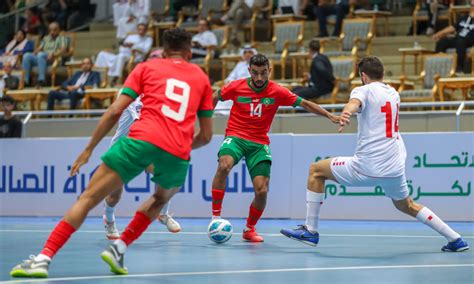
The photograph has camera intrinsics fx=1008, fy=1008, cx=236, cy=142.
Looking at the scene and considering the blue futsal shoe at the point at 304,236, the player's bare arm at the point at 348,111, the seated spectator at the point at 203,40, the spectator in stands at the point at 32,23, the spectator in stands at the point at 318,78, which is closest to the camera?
the player's bare arm at the point at 348,111

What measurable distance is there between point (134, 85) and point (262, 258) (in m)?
2.49

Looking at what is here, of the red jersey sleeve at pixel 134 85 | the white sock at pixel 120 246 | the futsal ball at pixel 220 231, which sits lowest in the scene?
the futsal ball at pixel 220 231

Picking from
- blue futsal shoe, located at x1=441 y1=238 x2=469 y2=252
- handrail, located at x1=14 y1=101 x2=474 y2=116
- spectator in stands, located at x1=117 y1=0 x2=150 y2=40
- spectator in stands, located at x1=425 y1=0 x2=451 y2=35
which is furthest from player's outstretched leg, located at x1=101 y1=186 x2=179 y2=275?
spectator in stands, located at x1=117 y1=0 x2=150 y2=40

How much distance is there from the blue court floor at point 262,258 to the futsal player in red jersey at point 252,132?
517 mm

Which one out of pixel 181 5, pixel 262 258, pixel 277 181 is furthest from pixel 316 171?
pixel 181 5

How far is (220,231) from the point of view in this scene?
433 inches

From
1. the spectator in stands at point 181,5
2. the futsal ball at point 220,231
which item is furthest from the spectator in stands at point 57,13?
the futsal ball at point 220,231

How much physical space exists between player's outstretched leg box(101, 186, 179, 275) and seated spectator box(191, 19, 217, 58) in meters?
14.3

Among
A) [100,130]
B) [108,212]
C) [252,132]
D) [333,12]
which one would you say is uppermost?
[100,130]

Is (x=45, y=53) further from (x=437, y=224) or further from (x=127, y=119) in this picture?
(x=437, y=224)

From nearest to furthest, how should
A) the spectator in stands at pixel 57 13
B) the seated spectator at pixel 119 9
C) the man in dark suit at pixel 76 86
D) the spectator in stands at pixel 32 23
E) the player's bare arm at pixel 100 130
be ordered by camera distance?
the player's bare arm at pixel 100 130
the man in dark suit at pixel 76 86
the seated spectator at pixel 119 9
the spectator in stands at pixel 32 23
the spectator in stands at pixel 57 13

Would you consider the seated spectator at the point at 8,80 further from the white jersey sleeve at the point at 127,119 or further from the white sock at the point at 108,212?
the white sock at the point at 108,212

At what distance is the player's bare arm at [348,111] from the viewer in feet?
30.8

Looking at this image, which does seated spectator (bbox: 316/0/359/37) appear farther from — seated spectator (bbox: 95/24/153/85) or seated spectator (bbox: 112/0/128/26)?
seated spectator (bbox: 112/0/128/26)
